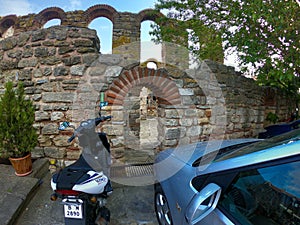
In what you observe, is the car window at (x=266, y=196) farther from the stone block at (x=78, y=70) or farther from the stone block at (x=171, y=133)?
the stone block at (x=78, y=70)

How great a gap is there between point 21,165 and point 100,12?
23.7 ft

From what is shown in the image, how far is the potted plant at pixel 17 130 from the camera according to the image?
2.30 metres

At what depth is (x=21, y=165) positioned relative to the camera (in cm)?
243

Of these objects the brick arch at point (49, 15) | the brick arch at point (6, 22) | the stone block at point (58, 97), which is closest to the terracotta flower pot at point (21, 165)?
the stone block at point (58, 97)

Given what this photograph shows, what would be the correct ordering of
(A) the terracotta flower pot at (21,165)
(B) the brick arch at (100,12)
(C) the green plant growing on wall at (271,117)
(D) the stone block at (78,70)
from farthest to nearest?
(B) the brick arch at (100,12)
(C) the green plant growing on wall at (271,117)
(D) the stone block at (78,70)
(A) the terracotta flower pot at (21,165)

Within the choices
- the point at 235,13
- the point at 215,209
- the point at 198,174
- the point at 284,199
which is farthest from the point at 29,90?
the point at 235,13

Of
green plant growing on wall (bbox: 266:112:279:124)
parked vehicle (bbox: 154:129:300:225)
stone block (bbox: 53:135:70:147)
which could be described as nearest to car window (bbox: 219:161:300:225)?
parked vehicle (bbox: 154:129:300:225)

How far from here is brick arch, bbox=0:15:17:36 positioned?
8.41 metres

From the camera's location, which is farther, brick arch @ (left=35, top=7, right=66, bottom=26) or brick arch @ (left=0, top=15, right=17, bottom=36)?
brick arch @ (left=0, top=15, right=17, bottom=36)

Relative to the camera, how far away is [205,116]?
3.37 meters

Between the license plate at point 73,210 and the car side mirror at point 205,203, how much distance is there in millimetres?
879

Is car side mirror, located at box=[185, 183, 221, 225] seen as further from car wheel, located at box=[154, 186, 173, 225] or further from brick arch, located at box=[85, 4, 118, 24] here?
brick arch, located at box=[85, 4, 118, 24]

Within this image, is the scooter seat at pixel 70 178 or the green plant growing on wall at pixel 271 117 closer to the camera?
the scooter seat at pixel 70 178

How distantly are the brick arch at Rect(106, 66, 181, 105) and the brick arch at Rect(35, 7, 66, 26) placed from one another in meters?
6.68
